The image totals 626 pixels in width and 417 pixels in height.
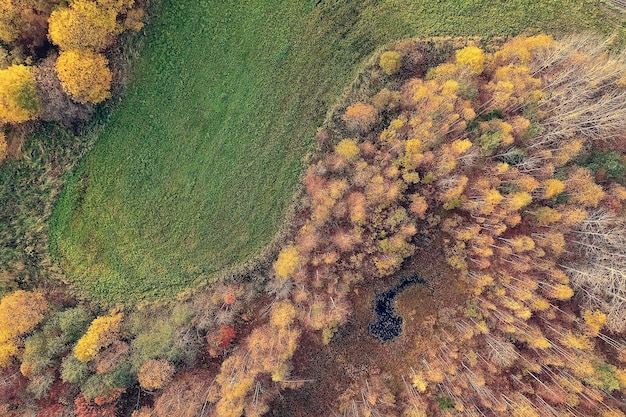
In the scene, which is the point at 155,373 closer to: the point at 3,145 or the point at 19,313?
the point at 19,313

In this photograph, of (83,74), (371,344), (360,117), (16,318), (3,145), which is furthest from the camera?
(371,344)

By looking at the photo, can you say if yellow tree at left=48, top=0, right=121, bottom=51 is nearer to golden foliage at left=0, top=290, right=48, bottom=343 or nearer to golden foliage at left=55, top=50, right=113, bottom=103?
golden foliage at left=55, top=50, right=113, bottom=103

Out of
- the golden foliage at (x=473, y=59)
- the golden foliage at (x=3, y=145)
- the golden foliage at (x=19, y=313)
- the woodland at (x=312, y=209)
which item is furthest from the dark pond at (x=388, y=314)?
the golden foliage at (x=3, y=145)

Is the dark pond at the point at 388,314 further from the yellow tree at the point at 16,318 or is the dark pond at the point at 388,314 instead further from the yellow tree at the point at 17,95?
the yellow tree at the point at 17,95

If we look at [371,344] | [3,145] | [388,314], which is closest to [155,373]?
[371,344]

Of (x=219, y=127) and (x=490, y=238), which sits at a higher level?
(x=219, y=127)

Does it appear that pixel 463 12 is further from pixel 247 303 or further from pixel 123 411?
pixel 123 411

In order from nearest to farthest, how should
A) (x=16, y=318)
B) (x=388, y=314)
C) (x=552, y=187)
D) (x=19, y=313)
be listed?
(x=552, y=187) < (x=16, y=318) < (x=19, y=313) < (x=388, y=314)
